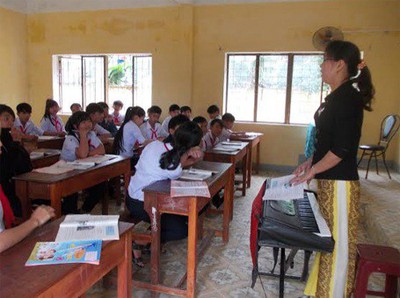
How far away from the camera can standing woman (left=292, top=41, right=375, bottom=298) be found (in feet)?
5.47

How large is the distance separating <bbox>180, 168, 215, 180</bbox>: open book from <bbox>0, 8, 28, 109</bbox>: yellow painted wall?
227 inches

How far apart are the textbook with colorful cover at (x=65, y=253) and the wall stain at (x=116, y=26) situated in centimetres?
617

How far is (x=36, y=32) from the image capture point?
24.6 ft

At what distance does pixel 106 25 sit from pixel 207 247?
17.9ft

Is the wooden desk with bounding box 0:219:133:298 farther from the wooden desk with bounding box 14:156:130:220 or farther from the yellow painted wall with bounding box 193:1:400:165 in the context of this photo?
the yellow painted wall with bounding box 193:1:400:165

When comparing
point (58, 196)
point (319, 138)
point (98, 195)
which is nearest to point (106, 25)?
point (98, 195)

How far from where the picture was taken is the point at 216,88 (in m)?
6.60

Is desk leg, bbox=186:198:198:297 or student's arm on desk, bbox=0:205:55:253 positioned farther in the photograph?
desk leg, bbox=186:198:198:297

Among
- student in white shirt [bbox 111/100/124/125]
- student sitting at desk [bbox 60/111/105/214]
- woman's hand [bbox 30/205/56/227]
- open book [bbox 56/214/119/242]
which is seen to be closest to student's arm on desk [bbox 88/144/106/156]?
student sitting at desk [bbox 60/111/105/214]

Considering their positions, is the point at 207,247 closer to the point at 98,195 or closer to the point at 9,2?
the point at 98,195

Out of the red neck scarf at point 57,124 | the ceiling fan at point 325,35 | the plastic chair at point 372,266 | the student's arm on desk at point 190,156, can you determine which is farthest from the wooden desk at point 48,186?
the ceiling fan at point 325,35

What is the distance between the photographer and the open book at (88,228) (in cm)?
138

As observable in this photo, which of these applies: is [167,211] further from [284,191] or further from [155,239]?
[284,191]

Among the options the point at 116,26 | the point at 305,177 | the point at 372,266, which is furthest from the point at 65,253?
the point at 116,26
